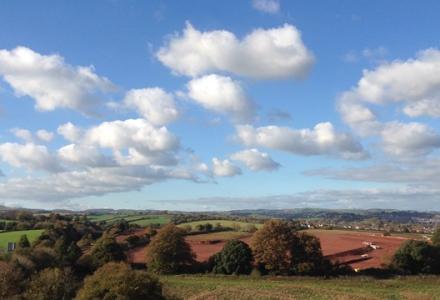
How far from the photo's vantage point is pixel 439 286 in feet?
202

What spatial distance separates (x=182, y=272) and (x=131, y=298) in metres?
44.6

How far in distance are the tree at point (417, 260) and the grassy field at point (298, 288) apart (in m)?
5.91

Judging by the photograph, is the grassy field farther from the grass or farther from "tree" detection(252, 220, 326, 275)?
the grass

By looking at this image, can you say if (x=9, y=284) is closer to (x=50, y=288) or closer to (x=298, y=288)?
(x=50, y=288)

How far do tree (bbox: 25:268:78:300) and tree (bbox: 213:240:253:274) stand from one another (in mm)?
34222

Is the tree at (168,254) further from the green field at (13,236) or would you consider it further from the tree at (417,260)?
the green field at (13,236)

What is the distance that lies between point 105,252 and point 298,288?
35.4m

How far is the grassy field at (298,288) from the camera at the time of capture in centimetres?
5491

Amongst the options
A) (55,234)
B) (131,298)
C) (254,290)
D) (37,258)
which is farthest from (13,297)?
(55,234)

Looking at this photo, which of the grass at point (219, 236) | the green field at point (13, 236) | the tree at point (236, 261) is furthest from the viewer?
the grass at point (219, 236)

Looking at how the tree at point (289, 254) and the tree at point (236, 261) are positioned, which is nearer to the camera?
the tree at point (289, 254)

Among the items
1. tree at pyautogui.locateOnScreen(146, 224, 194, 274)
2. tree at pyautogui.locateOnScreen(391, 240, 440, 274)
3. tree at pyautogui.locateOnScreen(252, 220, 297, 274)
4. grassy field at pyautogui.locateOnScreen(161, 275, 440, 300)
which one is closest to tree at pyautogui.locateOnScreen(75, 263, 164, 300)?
grassy field at pyautogui.locateOnScreen(161, 275, 440, 300)

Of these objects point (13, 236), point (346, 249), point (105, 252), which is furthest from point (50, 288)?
point (13, 236)

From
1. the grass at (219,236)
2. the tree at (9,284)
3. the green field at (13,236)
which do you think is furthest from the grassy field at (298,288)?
the green field at (13,236)
